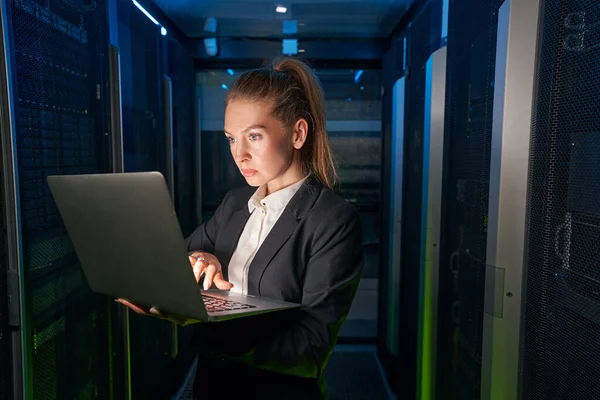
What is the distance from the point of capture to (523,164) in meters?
1.16

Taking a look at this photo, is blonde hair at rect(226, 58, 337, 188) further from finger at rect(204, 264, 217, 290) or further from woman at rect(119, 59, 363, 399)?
finger at rect(204, 264, 217, 290)

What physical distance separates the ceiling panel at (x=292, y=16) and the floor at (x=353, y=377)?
2.64 metres

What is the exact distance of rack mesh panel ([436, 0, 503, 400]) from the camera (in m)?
1.49

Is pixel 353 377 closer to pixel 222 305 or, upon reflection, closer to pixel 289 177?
pixel 289 177

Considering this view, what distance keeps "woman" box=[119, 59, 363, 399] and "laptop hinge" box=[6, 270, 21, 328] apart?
52cm

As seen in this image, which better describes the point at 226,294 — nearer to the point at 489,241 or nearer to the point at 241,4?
the point at 489,241

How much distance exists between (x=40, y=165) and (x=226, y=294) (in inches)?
29.9

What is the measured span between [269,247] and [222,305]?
263 mm

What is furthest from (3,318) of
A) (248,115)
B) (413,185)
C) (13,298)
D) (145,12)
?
(413,185)

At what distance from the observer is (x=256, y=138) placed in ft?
3.85

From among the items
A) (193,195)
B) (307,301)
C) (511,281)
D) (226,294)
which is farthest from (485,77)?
(193,195)

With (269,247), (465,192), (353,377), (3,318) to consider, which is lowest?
(353,377)

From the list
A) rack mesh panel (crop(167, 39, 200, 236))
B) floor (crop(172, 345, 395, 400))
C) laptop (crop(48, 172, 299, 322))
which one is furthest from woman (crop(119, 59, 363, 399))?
floor (crop(172, 345, 395, 400))

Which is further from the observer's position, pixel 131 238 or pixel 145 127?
pixel 145 127
